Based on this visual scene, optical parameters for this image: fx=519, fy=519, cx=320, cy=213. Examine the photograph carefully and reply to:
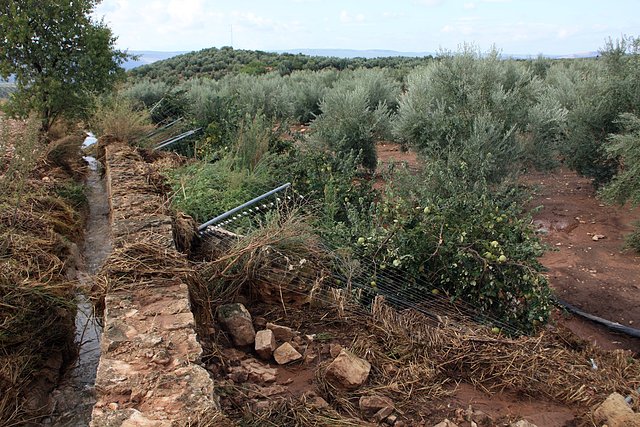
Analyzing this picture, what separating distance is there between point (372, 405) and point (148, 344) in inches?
49.2

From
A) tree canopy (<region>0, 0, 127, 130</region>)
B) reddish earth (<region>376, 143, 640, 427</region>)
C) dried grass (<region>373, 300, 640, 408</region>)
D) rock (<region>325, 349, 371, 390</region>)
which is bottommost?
reddish earth (<region>376, 143, 640, 427</region>)

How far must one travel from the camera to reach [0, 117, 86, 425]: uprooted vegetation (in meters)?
3.33

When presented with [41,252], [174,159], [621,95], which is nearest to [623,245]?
[621,95]

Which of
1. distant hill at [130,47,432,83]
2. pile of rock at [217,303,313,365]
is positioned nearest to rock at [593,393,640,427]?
pile of rock at [217,303,313,365]

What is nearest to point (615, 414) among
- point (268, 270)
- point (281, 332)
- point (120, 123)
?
point (281, 332)

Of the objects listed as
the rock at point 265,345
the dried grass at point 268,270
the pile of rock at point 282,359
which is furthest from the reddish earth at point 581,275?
the dried grass at point 268,270

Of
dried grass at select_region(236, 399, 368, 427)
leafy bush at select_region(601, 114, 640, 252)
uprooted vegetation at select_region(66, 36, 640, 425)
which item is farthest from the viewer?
leafy bush at select_region(601, 114, 640, 252)

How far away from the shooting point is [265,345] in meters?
3.28

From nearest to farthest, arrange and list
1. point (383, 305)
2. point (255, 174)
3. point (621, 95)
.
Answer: point (383, 305)
point (255, 174)
point (621, 95)

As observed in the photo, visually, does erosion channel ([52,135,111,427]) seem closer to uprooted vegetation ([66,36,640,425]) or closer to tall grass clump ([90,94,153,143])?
uprooted vegetation ([66,36,640,425])

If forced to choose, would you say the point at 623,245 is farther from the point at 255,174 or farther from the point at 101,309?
the point at 101,309

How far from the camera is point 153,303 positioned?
125 inches

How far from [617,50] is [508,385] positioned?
8.84 meters

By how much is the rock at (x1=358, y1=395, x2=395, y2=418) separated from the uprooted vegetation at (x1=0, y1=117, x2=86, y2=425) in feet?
6.81
